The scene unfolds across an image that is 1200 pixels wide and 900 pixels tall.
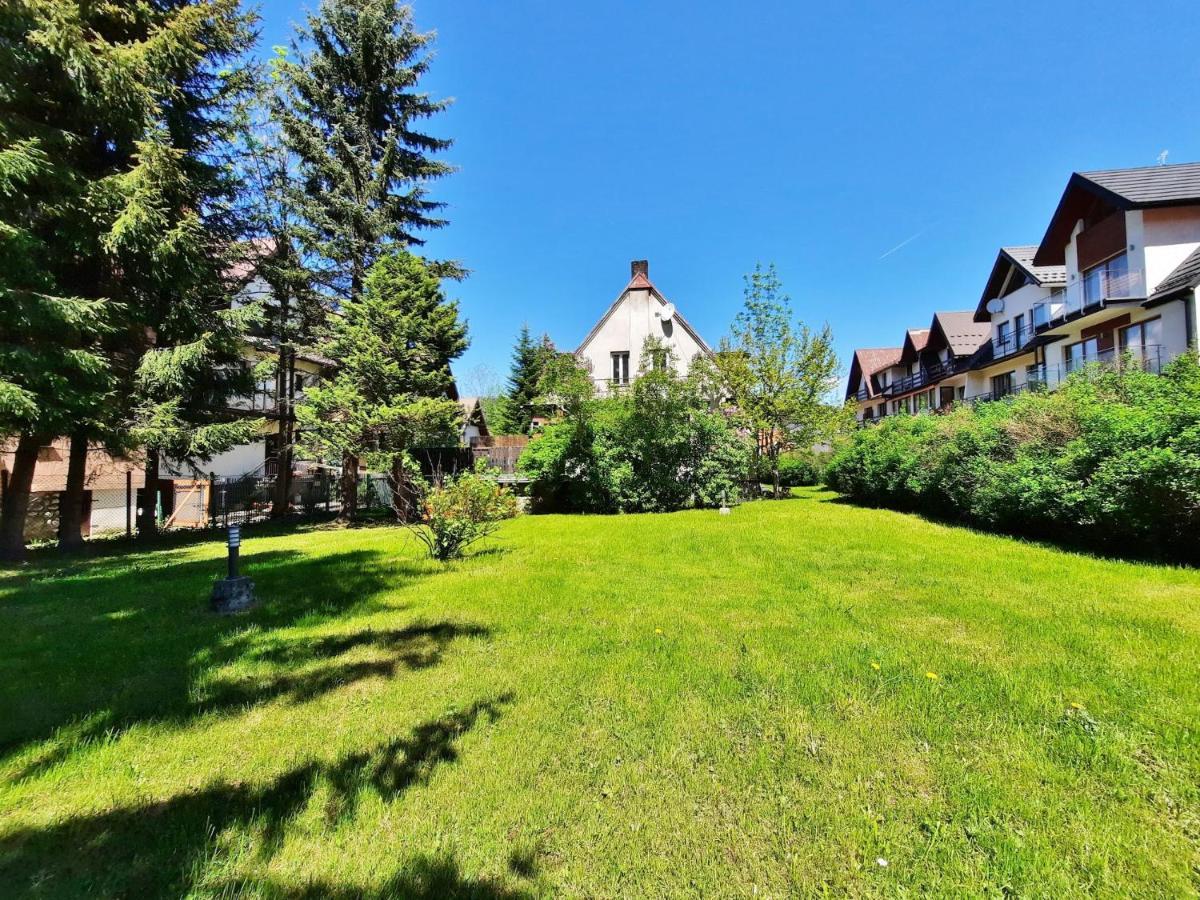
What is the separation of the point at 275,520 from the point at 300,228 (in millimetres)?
8764

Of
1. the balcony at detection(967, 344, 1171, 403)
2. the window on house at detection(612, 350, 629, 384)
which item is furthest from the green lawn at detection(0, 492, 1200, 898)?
the window on house at detection(612, 350, 629, 384)

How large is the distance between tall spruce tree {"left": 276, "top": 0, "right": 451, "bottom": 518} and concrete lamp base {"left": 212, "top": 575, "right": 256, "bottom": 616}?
9370 millimetres

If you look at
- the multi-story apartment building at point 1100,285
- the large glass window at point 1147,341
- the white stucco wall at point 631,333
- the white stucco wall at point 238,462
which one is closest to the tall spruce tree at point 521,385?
the white stucco wall at point 631,333

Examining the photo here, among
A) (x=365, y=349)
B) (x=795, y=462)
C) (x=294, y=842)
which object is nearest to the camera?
(x=294, y=842)

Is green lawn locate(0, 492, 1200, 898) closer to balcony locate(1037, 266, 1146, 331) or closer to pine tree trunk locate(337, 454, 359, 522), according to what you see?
pine tree trunk locate(337, 454, 359, 522)

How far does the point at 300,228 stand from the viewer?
1376 cm

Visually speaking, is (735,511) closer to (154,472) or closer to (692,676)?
(692,676)

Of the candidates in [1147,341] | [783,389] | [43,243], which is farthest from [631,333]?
[43,243]

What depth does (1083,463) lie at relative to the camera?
23.7ft

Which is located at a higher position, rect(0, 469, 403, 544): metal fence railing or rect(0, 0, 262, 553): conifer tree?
rect(0, 0, 262, 553): conifer tree

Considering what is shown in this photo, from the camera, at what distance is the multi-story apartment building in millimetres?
14992

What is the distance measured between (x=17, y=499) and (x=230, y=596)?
8.24 m

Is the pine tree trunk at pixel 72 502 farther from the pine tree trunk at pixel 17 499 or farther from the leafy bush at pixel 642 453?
the leafy bush at pixel 642 453

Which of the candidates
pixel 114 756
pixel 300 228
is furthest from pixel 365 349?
pixel 114 756
